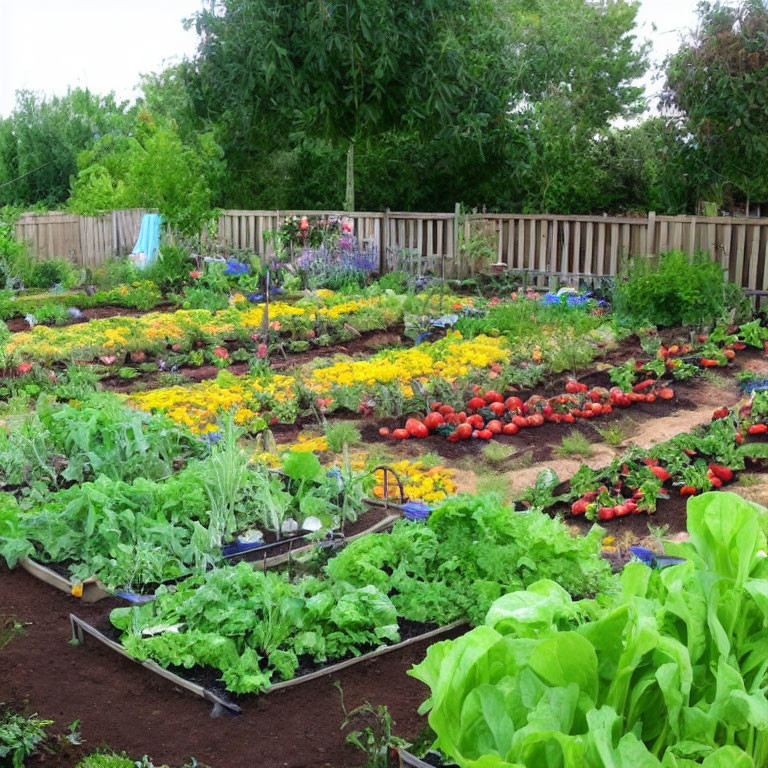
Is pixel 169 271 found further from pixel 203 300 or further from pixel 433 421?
pixel 433 421

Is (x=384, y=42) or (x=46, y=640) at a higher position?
(x=384, y=42)

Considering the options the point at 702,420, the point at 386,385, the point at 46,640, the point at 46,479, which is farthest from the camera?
the point at 386,385

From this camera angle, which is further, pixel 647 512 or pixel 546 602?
pixel 647 512

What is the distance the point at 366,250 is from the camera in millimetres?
17891

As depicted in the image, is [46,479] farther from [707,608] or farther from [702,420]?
[702,420]

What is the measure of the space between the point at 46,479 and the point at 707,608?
4.61m

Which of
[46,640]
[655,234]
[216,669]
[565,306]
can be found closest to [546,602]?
[216,669]

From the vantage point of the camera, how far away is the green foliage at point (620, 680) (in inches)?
70.0

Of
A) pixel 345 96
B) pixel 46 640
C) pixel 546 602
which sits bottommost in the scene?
pixel 46 640

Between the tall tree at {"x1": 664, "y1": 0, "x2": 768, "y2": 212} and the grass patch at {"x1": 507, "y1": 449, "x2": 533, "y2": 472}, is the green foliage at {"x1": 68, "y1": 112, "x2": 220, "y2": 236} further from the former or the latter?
the grass patch at {"x1": 507, "y1": 449, "x2": 533, "y2": 472}

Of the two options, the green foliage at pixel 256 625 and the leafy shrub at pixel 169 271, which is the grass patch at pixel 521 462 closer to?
the green foliage at pixel 256 625

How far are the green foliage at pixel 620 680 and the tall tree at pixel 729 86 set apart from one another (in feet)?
48.7

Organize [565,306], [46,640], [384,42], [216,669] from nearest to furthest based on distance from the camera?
[216,669]
[46,640]
[565,306]
[384,42]

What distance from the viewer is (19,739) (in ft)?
11.0
